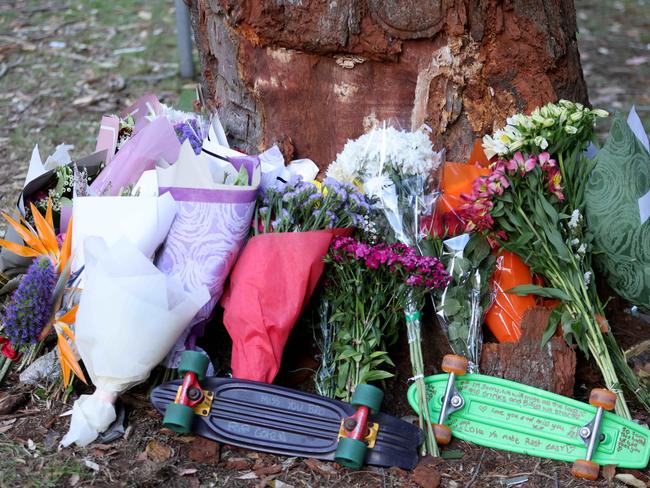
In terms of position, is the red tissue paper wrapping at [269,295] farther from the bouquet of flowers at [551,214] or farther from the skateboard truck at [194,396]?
the bouquet of flowers at [551,214]

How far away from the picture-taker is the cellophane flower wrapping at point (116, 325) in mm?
2666

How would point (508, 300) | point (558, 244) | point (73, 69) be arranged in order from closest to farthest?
point (558, 244) < point (508, 300) < point (73, 69)

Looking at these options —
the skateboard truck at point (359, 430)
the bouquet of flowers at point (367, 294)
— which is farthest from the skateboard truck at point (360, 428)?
the bouquet of flowers at point (367, 294)

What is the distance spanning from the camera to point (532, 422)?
2.77m

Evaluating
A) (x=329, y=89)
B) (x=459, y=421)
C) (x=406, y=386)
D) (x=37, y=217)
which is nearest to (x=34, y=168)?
(x=37, y=217)

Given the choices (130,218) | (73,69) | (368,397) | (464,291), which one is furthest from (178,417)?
(73,69)

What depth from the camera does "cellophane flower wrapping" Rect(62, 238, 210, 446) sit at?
2666 millimetres

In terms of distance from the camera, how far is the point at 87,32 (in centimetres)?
677

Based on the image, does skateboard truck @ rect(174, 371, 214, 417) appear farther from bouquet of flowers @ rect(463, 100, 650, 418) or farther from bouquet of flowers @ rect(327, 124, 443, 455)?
bouquet of flowers @ rect(463, 100, 650, 418)

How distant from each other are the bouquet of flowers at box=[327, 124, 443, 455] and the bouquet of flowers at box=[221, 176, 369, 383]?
0.30ft

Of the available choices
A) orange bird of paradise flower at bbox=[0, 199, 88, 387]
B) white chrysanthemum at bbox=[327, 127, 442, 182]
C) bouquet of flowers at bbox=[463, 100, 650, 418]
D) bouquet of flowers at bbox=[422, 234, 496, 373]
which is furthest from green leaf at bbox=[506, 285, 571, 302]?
orange bird of paradise flower at bbox=[0, 199, 88, 387]

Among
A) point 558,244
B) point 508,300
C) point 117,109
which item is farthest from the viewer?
point 117,109

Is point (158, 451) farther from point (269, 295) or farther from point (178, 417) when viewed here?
point (269, 295)

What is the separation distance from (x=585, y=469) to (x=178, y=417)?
4.10 ft
